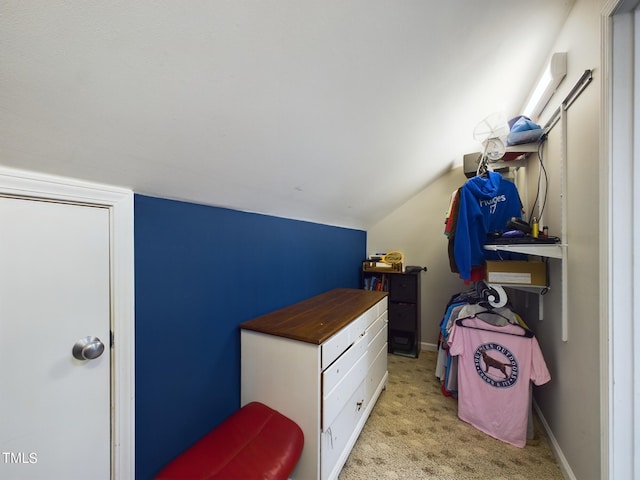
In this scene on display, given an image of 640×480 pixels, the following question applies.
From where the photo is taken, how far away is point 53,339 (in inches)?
31.8

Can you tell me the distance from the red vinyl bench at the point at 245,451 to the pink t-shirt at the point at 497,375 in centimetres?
141

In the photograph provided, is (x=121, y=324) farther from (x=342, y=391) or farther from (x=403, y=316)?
(x=403, y=316)

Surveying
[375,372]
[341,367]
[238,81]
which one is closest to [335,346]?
[341,367]

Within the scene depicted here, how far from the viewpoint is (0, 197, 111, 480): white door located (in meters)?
0.72

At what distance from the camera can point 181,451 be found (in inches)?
45.6

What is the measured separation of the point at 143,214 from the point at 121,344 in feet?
1.70

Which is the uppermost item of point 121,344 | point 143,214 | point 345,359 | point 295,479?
point 143,214

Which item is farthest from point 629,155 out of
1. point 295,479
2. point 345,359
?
point 295,479

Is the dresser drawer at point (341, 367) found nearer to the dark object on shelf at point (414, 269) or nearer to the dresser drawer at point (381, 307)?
the dresser drawer at point (381, 307)

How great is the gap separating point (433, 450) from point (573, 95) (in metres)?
2.26

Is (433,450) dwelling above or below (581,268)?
below

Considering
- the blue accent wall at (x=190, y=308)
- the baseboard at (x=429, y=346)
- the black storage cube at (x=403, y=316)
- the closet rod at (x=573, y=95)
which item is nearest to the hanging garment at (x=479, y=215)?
the closet rod at (x=573, y=95)

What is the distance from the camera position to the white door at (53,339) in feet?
2.38

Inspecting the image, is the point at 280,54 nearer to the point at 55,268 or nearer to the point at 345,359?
the point at 55,268
